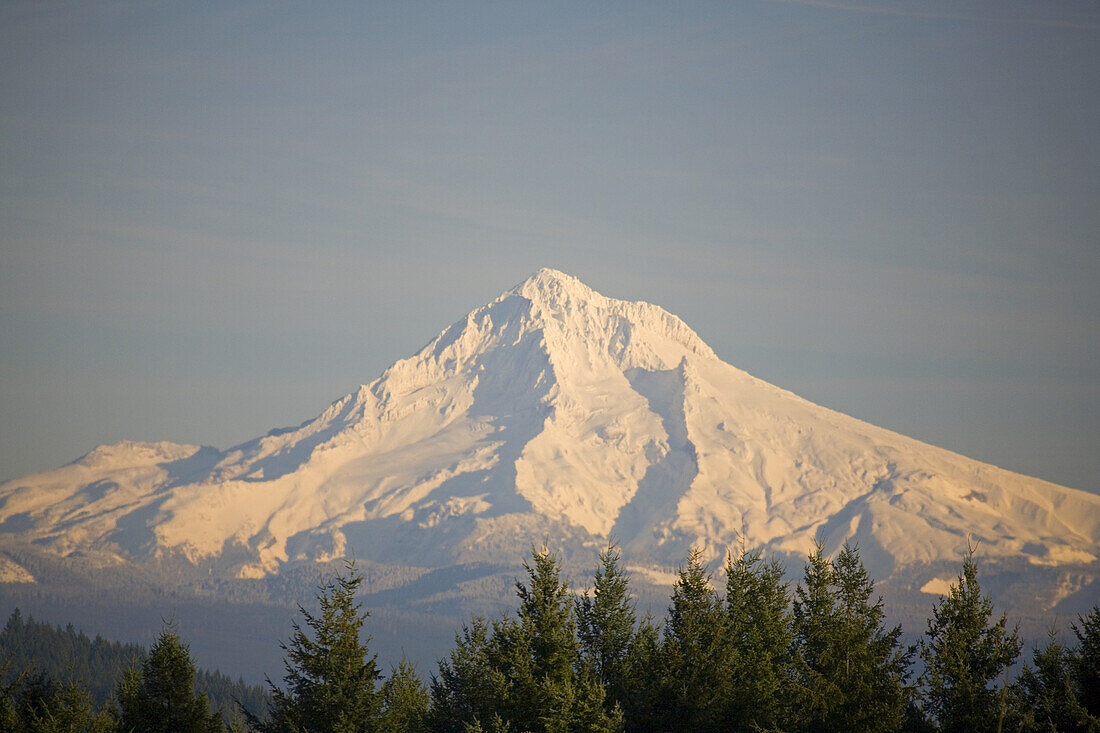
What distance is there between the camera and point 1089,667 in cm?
6150

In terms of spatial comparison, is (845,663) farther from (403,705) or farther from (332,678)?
(403,705)

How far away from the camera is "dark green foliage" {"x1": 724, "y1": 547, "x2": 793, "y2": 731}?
58.5m

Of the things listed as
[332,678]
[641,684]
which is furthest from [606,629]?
[332,678]

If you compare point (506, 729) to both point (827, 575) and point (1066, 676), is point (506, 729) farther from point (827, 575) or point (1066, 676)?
point (1066, 676)

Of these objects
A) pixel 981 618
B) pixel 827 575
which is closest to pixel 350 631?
pixel 827 575

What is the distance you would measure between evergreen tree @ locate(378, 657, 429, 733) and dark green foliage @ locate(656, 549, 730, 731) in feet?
41.0

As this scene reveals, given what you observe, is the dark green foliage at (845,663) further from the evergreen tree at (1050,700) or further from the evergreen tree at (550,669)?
the evergreen tree at (550,669)

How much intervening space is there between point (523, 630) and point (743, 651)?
12.8 metres

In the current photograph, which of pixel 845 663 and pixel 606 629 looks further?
pixel 606 629

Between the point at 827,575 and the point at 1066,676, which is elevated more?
the point at 827,575

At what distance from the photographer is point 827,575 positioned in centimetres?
6456

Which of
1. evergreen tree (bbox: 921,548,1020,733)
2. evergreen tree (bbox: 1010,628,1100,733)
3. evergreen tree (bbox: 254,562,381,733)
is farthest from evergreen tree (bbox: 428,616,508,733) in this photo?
evergreen tree (bbox: 1010,628,1100,733)

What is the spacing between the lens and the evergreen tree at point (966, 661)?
5762 centimetres

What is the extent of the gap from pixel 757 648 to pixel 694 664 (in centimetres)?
535
